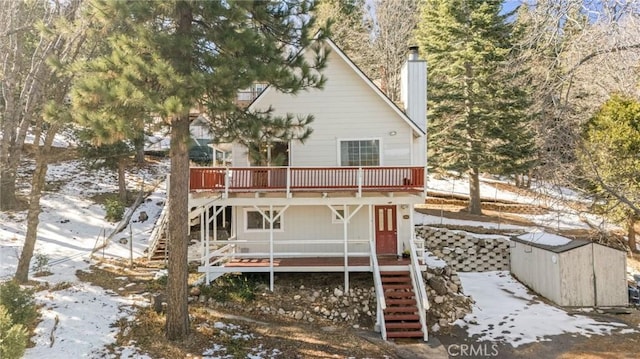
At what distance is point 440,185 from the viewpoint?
3158 cm

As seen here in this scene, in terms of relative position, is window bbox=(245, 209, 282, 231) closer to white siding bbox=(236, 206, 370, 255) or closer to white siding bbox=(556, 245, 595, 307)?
white siding bbox=(236, 206, 370, 255)

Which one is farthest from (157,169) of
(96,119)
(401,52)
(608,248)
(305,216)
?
(608,248)

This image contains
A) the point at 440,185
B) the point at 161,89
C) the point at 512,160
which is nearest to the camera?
the point at 161,89

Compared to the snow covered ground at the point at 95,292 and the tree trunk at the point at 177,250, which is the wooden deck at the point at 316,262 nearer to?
the snow covered ground at the point at 95,292

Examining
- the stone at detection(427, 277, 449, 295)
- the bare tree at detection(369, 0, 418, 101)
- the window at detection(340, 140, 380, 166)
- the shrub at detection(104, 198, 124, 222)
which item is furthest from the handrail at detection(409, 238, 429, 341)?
the bare tree at detection(369, 0, 418, 101)

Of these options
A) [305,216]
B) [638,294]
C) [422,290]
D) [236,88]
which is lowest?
[638,294]

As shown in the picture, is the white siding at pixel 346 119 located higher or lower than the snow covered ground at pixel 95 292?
higher

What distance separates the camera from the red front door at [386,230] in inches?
551

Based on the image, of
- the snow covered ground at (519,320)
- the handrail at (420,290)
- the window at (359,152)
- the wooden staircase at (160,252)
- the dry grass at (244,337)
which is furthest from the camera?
the wooden staircase at (160,252)

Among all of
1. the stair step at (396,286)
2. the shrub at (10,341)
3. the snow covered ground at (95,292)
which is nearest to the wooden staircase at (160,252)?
the snow covered ground at (95,292)

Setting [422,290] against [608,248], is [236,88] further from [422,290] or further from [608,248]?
[608,248]

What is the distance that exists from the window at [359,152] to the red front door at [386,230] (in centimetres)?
175

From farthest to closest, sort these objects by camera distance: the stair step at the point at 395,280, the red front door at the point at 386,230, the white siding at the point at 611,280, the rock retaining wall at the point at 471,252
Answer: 1. the rock retaining wall at the point at 471,252
2. the red front door at the point at 386,230
3. the white siding at the point at 611,280
4. the stair step at the point at 395,280

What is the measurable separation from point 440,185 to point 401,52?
35.7ft
